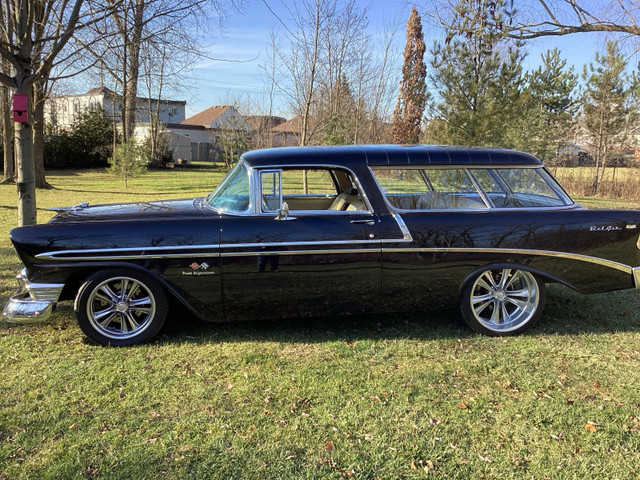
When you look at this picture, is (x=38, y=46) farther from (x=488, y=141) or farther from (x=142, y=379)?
(x=488, y=141)

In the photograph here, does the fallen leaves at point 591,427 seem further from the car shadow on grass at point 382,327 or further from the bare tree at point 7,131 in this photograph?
the bare tree at point 7,131

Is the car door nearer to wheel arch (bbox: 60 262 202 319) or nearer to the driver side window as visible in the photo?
the driver side window

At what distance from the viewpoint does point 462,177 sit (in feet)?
14.0

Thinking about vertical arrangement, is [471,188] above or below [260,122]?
below

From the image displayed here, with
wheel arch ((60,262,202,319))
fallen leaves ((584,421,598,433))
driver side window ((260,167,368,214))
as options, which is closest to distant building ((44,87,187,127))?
driver side window ((260,167,368,214))

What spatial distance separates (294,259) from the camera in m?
3.80

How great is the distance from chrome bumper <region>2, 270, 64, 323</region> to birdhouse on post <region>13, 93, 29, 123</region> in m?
2.73

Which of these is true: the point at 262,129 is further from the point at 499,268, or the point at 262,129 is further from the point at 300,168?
the point at 499,268

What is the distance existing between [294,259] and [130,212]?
5.04 feet

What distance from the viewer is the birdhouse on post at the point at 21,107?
5355mm

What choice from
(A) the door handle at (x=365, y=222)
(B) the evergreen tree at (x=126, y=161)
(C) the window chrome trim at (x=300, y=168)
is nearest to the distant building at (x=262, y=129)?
(B) the evergreen tree at (x=126, y=161)

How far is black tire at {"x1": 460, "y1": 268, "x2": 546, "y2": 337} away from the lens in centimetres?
416

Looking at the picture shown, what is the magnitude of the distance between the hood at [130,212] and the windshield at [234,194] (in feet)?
0.59

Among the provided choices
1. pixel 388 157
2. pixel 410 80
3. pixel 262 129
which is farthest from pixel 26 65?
A: pixel 410 80
